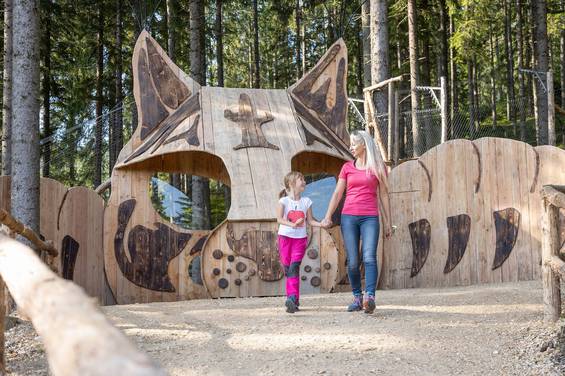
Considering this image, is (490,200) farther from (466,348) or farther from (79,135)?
(79,135)

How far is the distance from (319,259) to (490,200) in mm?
2405

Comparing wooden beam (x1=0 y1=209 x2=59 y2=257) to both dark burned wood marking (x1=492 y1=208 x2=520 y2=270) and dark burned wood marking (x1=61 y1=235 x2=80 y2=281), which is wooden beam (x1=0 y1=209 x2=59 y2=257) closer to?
dark burned wood marking (x1=61 y1=235 x2=80 y2=281)

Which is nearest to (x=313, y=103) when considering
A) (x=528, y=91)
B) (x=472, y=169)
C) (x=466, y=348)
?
(x=472, y=169)

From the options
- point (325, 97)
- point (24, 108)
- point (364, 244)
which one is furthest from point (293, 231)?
point (325, 97)

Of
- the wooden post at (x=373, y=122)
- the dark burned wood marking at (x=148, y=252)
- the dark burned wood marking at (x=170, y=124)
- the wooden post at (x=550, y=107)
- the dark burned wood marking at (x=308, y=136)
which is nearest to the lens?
the dark burned wood marking at (x=148, y=252)

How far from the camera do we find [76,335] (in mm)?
1538

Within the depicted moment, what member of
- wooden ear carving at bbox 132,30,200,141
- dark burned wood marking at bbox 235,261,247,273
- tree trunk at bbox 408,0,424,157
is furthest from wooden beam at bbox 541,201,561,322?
tree trunk at bbox 408,0,424,157

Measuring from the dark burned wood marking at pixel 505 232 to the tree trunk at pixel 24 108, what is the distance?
18.8 feet

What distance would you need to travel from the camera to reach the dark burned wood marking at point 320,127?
9.69 meters

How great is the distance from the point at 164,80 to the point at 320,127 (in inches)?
95.5

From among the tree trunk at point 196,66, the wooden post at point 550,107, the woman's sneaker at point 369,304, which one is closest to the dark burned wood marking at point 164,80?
the tree trunk at point 196,66

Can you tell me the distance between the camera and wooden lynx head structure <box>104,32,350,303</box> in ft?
27.3

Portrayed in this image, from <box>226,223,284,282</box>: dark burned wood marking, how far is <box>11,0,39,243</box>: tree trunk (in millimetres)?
2444

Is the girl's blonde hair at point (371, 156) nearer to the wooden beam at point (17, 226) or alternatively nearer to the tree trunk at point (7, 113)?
the wooden beam at point (17, 226)
